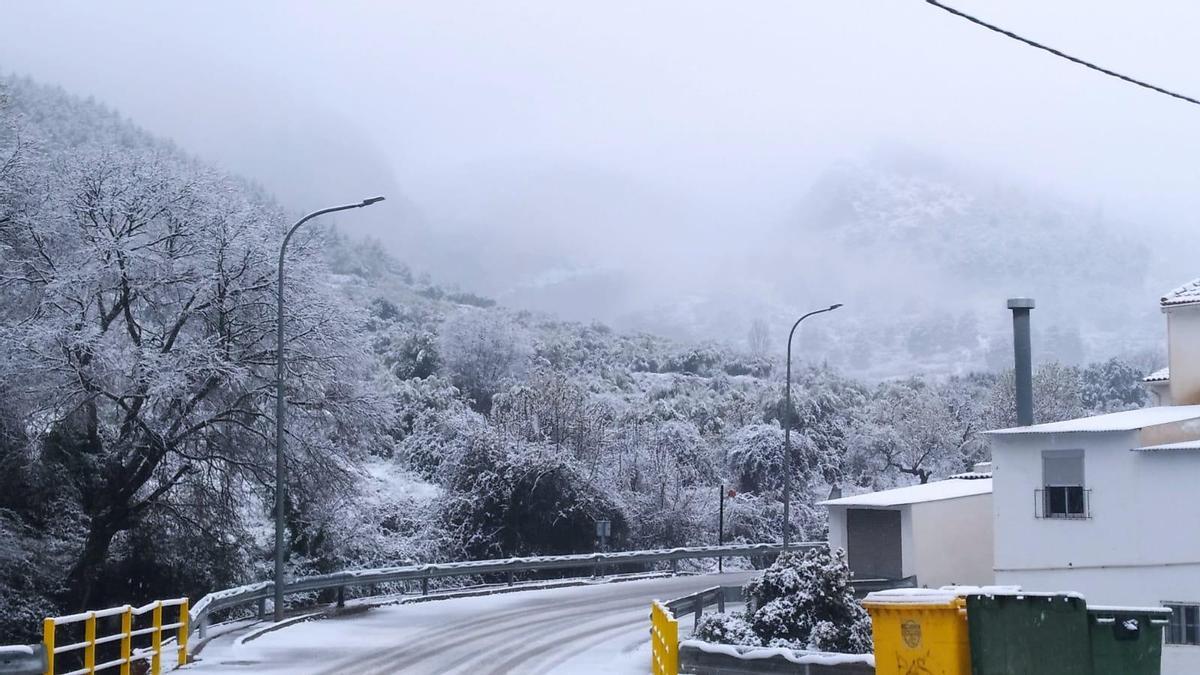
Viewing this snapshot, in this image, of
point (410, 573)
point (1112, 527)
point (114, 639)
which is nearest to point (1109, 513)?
point (1112, 527)

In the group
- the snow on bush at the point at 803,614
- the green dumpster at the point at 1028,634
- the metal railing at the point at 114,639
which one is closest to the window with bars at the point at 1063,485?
the snow on bush at the point at 803,614

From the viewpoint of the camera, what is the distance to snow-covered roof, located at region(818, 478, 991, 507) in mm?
36875

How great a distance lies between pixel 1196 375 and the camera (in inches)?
1373

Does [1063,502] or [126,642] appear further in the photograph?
[1063,502]

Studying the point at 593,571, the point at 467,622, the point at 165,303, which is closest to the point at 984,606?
the point at 467,622

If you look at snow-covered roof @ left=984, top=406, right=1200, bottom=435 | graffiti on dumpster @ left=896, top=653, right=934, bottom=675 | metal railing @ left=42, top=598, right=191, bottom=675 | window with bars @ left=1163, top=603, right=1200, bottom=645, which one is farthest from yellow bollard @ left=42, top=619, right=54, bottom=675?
window with bars @ left=1163, top=603, right=1200, bottom=645

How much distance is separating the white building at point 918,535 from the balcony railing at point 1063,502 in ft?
21.7

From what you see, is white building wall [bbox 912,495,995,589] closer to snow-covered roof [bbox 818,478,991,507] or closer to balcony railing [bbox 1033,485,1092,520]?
snow-covered roof [bbox 818,478,991,507]

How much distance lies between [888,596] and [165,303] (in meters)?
25.7

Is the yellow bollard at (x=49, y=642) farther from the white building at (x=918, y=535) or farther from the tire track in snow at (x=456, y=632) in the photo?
the white building at (x=918, y=535)

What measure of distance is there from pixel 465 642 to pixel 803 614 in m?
7.03

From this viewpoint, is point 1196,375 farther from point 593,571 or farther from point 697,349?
point 697,349

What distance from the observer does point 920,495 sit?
128ft

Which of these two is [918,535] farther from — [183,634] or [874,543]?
[183,634]
